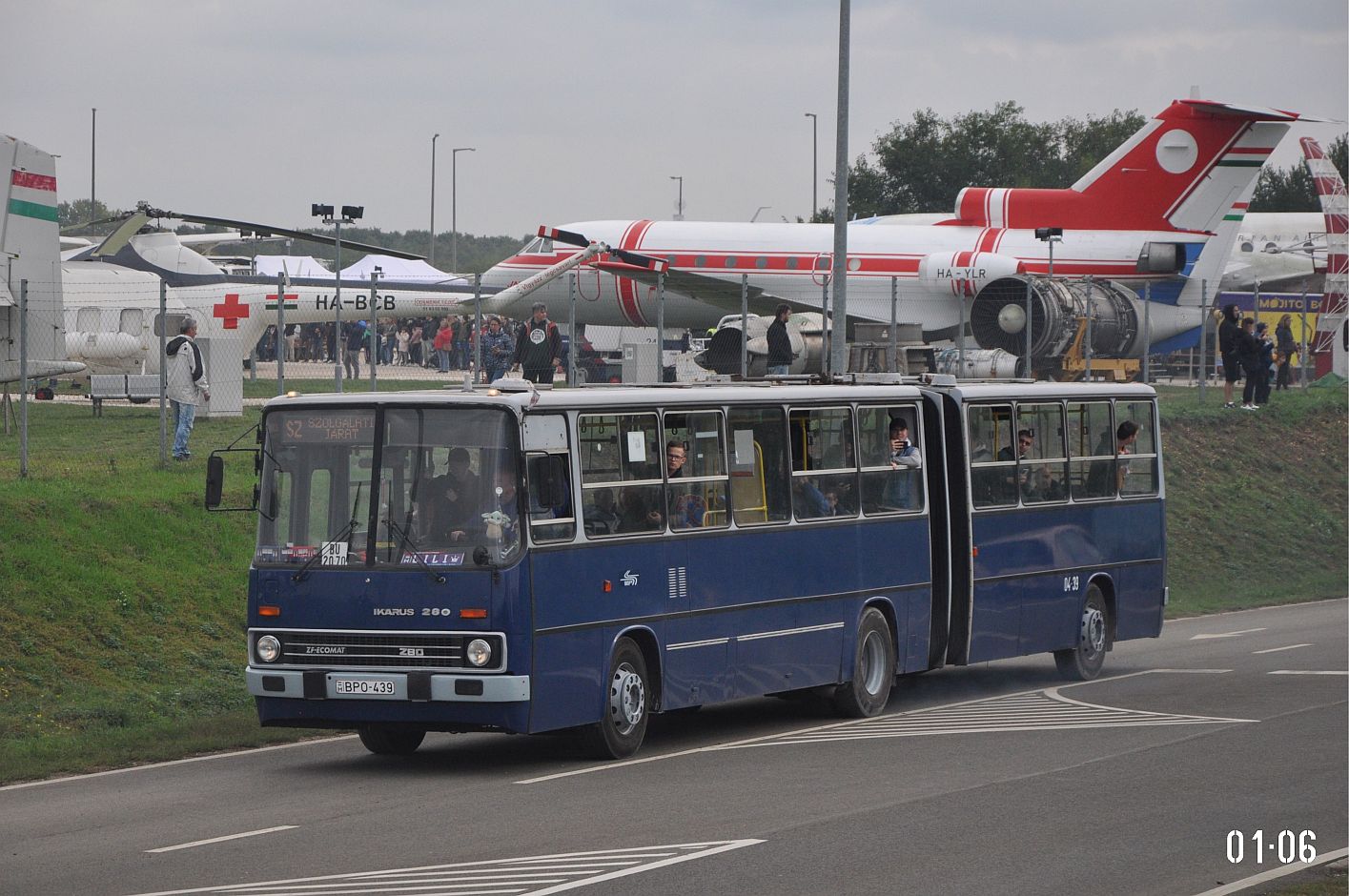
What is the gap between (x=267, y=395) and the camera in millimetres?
34938

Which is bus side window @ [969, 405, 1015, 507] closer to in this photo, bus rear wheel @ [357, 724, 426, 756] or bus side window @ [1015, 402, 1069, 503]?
bus side window @ [1015, 402, 1069, 503]

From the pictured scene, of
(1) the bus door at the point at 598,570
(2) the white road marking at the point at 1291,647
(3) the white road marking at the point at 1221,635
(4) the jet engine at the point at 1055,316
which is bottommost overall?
(3) the white road marking at the point at 1221,635

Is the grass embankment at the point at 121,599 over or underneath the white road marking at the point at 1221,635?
over

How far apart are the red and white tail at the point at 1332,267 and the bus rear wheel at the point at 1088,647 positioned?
28392 millimetres

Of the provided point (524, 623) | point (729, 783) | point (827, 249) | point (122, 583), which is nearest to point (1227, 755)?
point (729, 783)

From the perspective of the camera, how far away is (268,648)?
1364cm

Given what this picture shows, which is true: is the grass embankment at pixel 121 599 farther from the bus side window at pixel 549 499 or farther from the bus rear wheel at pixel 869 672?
the bus rear wheel at pixel 869 672

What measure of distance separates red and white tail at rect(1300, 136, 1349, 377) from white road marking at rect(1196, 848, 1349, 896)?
126 feet

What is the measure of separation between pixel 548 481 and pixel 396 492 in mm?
1011

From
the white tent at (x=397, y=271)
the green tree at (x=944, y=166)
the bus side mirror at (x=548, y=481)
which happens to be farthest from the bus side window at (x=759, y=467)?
the green tree at (x=944, y=166)

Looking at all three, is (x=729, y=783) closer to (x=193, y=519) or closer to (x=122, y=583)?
(x=122, y=583)

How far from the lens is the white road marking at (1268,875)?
930 cm

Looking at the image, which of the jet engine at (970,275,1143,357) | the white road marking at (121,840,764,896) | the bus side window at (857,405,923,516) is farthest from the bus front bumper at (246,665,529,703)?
the jet engine at (970,275,1143,357)

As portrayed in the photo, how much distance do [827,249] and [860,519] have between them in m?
25.8
